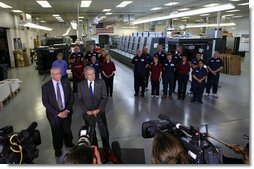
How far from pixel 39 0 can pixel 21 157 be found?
955 cm

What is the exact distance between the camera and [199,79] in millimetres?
6395

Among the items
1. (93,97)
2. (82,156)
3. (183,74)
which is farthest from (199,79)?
(82,156)

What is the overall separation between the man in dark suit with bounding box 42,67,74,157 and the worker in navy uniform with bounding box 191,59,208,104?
418 cm

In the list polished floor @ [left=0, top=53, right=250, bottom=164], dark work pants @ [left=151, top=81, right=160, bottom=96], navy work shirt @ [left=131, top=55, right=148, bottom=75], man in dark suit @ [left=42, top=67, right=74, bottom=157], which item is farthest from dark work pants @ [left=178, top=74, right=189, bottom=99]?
man in dark suit @ [left=42, top=67, right=74, bottom=157]

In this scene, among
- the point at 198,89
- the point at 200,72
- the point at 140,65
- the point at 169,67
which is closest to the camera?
the point at 200,72

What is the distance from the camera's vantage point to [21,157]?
1.86 m

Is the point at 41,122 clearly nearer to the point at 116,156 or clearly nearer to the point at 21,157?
the point at 116,156

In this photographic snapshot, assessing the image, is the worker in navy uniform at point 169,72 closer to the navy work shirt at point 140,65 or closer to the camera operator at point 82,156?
the navy work shirt at point 140,65

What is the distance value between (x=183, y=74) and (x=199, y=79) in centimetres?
57

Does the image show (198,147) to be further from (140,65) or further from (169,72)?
(140,65)

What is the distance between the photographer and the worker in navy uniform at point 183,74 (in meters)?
6.73

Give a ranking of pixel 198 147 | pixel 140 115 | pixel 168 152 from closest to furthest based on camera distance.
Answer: pixel 168 152 < pixel 198 147 < pixel 140 115

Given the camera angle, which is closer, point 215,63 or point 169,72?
point 169,72

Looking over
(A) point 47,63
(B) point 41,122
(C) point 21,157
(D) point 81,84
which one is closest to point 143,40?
(A) point 47,63
